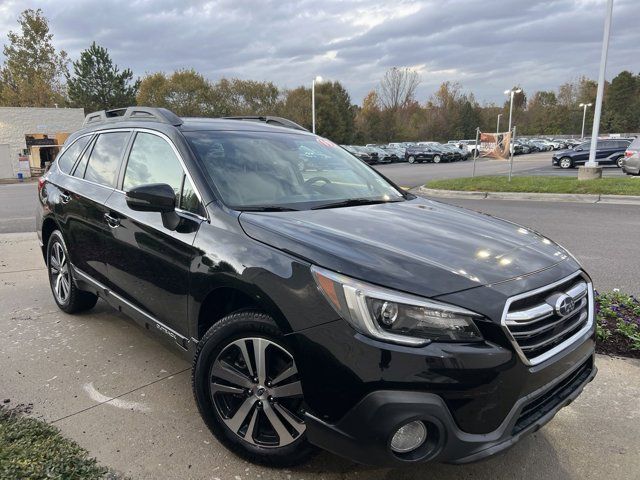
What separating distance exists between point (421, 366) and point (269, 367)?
2.55 ft

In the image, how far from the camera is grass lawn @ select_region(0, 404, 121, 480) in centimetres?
239

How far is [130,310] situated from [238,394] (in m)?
1.40

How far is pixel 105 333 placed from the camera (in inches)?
170

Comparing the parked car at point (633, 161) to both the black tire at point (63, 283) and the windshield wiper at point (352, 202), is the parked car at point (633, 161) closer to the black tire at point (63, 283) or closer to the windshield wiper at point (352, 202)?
the windshield wiper at point (352, 202)

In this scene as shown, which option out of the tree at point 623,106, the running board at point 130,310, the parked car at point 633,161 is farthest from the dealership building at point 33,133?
the tree at point 623,106

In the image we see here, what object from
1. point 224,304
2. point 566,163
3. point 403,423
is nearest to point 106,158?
point 224,304

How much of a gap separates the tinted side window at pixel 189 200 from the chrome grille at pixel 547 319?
1.70 metres

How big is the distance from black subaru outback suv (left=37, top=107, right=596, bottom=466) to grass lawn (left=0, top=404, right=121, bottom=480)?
63cm

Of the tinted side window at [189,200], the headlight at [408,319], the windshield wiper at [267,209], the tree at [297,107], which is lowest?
the headlight at [408,319]

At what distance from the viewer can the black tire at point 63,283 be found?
15.0ft

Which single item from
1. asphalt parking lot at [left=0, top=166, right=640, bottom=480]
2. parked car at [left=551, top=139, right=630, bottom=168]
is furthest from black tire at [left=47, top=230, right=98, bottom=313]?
parked car at [left=551, top=139, right=630, bottom=168]

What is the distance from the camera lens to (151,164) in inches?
137

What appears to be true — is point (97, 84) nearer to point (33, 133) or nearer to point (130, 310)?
point (33, 133)

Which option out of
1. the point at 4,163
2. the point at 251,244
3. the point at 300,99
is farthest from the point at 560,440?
the point at 300,99
